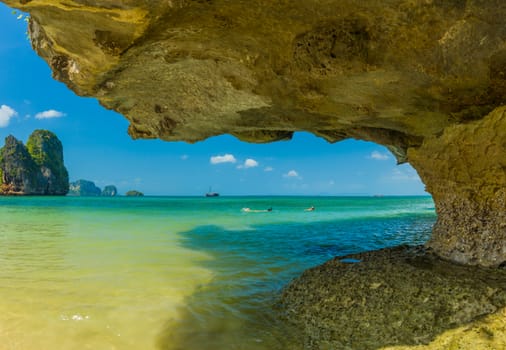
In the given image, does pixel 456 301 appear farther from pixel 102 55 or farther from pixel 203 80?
pixel 102 55

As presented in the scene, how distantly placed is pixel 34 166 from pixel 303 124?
88609 millimetres

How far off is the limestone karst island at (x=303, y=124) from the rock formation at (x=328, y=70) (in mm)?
18

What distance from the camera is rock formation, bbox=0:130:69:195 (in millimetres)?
68188

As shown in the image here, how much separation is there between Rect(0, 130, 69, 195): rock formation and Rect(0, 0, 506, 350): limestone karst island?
80.3m

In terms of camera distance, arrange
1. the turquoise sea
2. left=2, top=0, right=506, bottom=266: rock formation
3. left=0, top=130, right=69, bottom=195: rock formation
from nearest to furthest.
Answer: left=2, top=0, right=506, bottom=266: rock formation
the turquoise sea
left=0, top=130, right=69, bottom=195: rock formation

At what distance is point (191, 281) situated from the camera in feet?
15.9

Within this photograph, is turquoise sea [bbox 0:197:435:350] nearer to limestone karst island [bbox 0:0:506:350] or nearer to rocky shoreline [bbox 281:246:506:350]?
limestone karst island [bbox 0:0:506:350]

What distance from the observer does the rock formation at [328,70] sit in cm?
244

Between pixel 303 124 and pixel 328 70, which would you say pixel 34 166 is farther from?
pixel 328 70

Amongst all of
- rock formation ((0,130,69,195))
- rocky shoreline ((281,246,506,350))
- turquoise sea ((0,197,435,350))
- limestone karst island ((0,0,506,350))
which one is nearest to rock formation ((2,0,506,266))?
limestone karst island ((0,0,506,350))

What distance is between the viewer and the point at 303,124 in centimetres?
510

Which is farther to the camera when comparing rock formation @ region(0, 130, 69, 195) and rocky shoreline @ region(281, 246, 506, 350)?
rock formation @ region(0, 130, 69, 195)

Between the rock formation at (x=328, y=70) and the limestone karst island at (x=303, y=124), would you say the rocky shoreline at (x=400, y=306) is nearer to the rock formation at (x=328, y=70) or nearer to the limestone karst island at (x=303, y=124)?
the limestone karst island at (x=303, y=124)

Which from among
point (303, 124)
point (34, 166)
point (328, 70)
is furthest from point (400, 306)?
point (34, 166)
